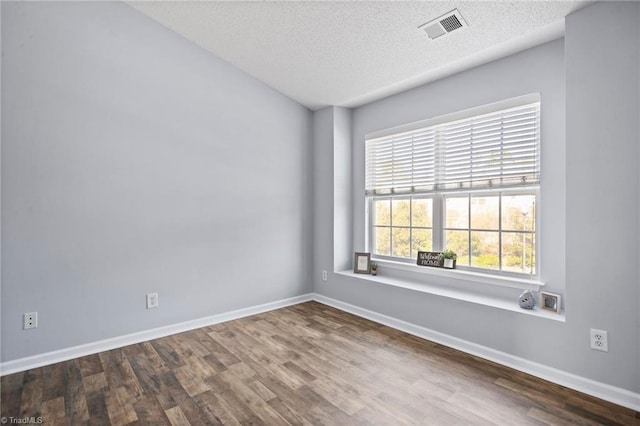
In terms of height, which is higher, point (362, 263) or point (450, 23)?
point (450, 23)

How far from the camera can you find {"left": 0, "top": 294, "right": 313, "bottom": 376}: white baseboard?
8.25 ft

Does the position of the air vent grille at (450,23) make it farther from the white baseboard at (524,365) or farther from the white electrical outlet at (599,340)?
the white baseboard at (524,365)

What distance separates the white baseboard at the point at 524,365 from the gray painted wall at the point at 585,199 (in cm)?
4

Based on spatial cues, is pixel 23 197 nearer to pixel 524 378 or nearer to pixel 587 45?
pixel 524 378

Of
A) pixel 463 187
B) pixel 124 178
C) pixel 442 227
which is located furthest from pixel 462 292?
pixel 124 178

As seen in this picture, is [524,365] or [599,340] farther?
[524,365]

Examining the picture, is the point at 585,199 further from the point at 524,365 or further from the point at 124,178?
the point at 124,178

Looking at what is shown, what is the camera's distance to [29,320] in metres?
2.56

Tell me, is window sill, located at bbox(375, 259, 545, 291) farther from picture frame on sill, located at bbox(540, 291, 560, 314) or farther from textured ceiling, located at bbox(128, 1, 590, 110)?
textured ceiling, located at bbox(128, 1, 590, 110)

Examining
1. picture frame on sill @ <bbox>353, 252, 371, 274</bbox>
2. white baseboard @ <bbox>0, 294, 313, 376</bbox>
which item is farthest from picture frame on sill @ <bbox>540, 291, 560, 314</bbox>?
white baseboard @ <bbox>0, 294, 313, 376</bbox>

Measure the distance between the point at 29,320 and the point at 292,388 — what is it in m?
2.14

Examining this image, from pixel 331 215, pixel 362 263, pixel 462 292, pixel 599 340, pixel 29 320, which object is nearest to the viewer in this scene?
pixel 599 340

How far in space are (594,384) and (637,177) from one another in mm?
1343

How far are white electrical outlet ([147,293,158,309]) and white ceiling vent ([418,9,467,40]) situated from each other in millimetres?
3322
